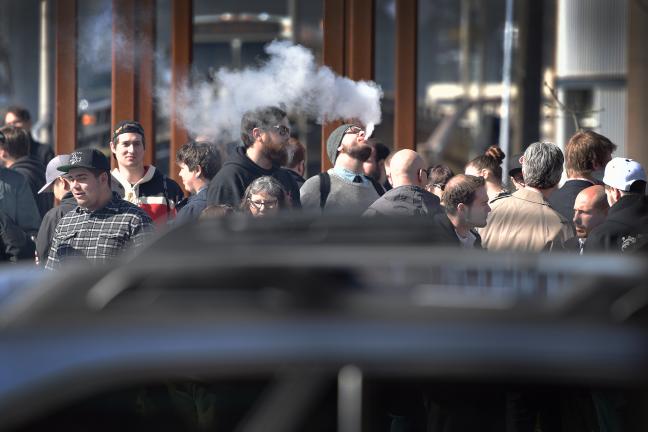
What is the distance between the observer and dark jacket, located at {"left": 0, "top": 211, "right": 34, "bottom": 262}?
636 centimetres

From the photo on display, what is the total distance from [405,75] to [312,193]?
2.69 metres

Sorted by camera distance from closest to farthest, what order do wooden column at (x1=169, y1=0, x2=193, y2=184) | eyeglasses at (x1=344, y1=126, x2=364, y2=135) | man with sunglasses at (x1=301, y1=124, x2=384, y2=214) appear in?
1. man with sunglasses at (x1=301, y1=124, x2=384, y2=214)
2. eyeglasses at (x1=344, y1=126, x2=364, y2=135)
3. wooden column at (x1=169, y1=0, x2=193, y2=184)

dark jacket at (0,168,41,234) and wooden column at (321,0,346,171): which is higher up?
wooden column at (321,0,346,171)

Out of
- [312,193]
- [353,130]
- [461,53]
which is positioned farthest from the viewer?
[461,53]

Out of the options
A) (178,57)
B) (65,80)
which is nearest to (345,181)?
(178,57)

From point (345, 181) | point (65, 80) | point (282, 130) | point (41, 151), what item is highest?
point (65, 80)

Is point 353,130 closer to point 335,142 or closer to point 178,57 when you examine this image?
point 335,142

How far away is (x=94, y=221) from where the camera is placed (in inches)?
222

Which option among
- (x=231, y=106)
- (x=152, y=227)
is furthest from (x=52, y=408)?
(x=231, y=106)

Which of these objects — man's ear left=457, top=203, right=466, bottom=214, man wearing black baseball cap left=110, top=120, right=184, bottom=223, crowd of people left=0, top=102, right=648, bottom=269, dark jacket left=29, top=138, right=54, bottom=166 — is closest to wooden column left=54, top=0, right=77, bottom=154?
dark jacket left=29, top=138, right=54, bottom=166

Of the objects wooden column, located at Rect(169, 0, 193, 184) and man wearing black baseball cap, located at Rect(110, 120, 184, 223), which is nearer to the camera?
A: man wearing black baseball cap, located at Rect(110, 120, 184, 223)

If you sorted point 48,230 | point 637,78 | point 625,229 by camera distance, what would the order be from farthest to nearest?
point 637,78 → point 48,230 → point 625,229

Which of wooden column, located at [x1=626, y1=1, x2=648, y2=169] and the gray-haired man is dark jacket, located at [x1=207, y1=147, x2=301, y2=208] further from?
wooden column, located at [x1=626, y1=1, x2=648, y2=169]

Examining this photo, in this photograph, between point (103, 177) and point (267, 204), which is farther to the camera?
point (103, 177)
